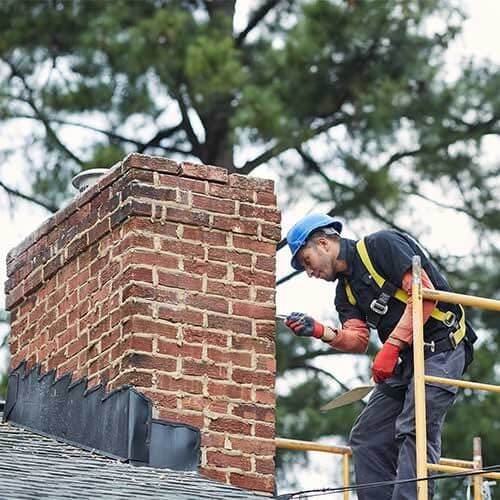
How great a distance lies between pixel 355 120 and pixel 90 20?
3.14 metres

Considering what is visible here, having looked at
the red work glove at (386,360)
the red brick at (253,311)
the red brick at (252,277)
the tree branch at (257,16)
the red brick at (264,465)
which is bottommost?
the red brick at (264,465)

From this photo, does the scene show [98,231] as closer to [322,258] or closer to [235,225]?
[235,225]

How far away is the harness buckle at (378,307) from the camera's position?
8.80 m

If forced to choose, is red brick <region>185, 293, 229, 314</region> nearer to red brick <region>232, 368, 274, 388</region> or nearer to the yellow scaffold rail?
red brick <region>232, 368, 274, 388</region>

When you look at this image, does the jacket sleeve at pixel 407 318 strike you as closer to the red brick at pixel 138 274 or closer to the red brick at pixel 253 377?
the red brick at pixel 253 377

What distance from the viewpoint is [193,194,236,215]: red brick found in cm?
922

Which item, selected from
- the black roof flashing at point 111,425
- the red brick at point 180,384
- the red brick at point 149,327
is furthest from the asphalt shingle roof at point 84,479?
the red brick at point 149,327

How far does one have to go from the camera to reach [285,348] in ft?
63.1

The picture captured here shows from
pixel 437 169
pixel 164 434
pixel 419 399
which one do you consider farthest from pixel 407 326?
pixel 437 169

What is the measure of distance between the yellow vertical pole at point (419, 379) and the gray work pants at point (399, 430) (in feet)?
1.27

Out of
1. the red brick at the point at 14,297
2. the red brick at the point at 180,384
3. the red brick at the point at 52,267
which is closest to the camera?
the red brick at the point at 180,384

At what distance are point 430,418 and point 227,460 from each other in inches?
41.3

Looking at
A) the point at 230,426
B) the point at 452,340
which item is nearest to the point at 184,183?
the point at 230,426

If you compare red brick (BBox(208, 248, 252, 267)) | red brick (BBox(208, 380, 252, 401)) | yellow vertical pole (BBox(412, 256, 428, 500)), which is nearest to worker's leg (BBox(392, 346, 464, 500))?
yellow vertical pole (BBox(412, 256, 428, 500))
